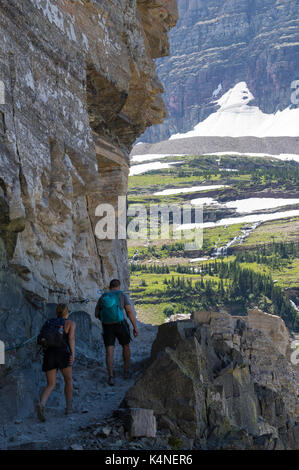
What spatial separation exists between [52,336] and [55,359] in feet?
1.28

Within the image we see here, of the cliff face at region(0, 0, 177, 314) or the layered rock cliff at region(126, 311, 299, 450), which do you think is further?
the cliff face at region(0, 0, 177, 314)

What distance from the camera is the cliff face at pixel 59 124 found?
11.0 meters

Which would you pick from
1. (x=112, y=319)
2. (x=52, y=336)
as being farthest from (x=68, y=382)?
(x=112, y=319)

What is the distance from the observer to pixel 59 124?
13.3 metres

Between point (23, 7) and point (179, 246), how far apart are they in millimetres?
117488

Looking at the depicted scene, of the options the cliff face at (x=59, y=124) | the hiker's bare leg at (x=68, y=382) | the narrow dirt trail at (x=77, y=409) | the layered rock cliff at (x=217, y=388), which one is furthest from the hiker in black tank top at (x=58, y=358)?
the cliff face at (x=59, y=124)

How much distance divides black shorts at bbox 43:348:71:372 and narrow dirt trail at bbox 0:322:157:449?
31.1 inches

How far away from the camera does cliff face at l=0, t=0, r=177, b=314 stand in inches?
433

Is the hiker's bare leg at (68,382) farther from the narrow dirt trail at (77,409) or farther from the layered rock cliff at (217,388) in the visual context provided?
the layered rock cliff at (217,388)

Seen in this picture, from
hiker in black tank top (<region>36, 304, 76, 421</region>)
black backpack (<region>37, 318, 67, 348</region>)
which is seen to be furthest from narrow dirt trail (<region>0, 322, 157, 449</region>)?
black backpack (<region>37, 318, 67, 348</region>)

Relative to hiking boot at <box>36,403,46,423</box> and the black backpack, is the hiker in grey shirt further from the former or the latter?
hiking boot at <box>36,403,46,423</box>

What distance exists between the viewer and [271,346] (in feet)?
57.8

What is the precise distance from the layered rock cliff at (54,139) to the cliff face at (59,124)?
25 millimetres

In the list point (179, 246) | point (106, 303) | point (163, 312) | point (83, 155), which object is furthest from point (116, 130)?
point (179, 246)
